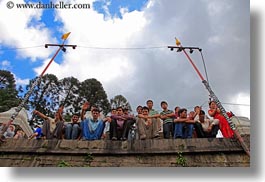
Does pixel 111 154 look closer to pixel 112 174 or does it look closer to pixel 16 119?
pixel 112 174

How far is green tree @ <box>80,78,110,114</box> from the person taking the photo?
395 centimetres

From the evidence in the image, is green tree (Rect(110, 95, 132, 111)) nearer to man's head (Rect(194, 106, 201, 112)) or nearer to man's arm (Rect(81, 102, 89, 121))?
man's arm (Rect(81, 102, 89, 121))

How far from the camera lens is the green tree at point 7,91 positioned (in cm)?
390

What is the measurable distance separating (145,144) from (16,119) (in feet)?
A: 4.12

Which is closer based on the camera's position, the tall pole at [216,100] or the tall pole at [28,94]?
the tall pole at [216,100]

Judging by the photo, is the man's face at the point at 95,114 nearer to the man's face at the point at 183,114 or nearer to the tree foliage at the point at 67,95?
the tree foliage at the point at 67,95

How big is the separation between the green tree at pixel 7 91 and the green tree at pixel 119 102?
3.02 ft

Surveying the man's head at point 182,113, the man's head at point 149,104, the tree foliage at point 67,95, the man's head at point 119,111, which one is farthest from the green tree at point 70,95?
the man's head at point 182,113

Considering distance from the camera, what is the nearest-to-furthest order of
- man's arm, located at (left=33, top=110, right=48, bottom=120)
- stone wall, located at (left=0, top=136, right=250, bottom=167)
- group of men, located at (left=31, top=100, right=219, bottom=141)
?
stone wall, located at (left=0, top=136, right=250, bottom=167), group of men, located at (left=31, top=100, right=219, bottom=141), man's arm, located at (left=33, top=110, right=48, bottom=120)

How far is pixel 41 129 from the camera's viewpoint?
13.0 feet

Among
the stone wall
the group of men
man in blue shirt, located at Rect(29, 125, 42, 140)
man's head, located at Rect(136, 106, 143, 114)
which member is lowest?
the stone wall

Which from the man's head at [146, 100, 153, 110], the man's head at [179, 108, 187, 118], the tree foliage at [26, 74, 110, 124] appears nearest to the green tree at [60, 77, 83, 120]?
the tree foliage at [26, 74, 110, 124]

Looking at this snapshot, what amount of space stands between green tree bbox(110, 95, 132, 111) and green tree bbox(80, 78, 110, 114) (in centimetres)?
6

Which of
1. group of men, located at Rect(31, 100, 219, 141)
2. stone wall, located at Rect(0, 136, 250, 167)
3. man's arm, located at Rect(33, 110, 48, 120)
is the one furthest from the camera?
man's arm, located at Rect(33, 110, 48, 120)
